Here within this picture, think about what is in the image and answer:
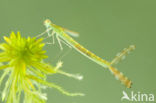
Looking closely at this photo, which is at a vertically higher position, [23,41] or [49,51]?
[49,51]

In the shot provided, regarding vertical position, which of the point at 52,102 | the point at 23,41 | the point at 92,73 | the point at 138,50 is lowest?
the point at 23,41

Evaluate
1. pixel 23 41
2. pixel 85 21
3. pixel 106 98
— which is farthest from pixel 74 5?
pixel 23 41

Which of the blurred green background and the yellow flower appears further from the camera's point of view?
the blurred green background

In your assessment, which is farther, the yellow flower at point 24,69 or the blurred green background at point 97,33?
the blurred green background at point 97,33

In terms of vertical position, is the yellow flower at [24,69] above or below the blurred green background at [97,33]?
below

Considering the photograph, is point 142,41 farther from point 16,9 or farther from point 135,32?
point 16,9
